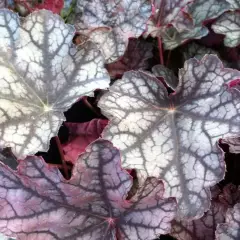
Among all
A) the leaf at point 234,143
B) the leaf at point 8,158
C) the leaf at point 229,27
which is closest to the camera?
the leaf at point 234,143

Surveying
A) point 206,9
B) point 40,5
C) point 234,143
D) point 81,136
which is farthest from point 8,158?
point 206,9

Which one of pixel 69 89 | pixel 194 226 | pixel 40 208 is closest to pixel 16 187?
pixel 40 208

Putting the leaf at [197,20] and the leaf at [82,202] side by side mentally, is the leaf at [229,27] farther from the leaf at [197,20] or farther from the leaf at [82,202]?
A: the leaf at [82,202]

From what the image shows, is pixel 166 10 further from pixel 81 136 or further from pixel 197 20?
pixel 81 136

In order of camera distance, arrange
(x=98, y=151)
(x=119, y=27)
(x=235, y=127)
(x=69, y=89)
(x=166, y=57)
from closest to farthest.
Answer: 1. (x=98, y=151)
2. (x=235, y=127)
3. (x=69, y=89)
4. (x=119, y=27)
5. (x=166, y=57)

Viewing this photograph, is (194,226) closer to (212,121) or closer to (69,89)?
(212,121)

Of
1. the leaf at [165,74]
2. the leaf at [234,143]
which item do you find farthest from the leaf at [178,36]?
the leaf at [234,143]
